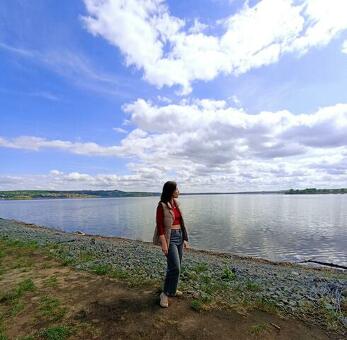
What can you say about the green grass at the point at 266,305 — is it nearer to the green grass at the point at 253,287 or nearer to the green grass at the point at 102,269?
the green grass at the point at 253,287

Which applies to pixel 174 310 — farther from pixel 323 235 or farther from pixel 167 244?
pixel 323 235

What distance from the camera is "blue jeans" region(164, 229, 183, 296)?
21.5ft

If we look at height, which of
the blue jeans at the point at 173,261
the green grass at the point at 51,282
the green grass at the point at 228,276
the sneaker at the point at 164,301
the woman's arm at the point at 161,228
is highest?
the woman's arm at the point at 161,228

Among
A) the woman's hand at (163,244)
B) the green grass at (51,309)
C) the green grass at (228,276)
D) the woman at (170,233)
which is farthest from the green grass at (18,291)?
the green grass at (228,276)

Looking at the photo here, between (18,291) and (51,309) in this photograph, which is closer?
(51,309)

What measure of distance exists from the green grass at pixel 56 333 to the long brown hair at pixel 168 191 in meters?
3.32

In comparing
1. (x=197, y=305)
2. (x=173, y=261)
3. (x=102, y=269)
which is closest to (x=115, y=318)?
(x=173, y=261)

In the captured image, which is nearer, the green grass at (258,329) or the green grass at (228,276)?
the green grass at (258,329)

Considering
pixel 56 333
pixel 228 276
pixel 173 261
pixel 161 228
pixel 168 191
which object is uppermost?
pixel 168 191

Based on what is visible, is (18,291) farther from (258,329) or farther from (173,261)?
(258,329)

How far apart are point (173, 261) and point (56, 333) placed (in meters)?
2.77

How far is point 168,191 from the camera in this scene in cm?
663

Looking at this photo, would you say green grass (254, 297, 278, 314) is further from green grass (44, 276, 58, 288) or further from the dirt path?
green grass (44, 276, 58, 288)

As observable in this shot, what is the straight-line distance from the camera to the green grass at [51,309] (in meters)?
6.30
